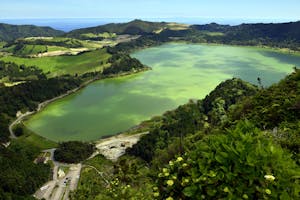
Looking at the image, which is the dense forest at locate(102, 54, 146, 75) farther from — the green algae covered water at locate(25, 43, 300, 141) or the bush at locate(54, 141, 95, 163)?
the bush at locate(54, 141, 95, 163)

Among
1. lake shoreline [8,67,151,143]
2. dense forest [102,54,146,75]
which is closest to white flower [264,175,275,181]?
lake shoreline [8,67,151,143]

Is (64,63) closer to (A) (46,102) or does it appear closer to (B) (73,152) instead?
(A) (46,102)

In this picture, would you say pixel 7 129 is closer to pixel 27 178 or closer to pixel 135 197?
pixel 27 178

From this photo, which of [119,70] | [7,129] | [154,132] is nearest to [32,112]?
[7,129]

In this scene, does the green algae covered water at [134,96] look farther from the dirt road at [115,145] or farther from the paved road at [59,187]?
the paved road at [59,187]

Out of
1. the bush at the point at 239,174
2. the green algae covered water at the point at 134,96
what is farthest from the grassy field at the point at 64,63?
the bush at the point at 239,174

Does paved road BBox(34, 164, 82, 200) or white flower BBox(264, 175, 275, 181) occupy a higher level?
white flower BBox(264, 175, 275, 181)
